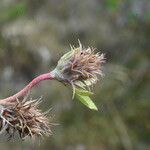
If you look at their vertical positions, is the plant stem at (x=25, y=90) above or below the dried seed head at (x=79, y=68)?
above

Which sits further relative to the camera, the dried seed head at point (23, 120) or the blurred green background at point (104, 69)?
the blurred green background at point (104, 69)

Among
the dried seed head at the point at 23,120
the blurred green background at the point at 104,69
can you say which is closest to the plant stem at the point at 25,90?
the dried seed head at the point at 23,120

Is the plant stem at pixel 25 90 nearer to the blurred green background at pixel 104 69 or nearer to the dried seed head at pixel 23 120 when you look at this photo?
the dried seed head at pixel 23 120

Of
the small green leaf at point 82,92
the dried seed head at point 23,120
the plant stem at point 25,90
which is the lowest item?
the small green leaf at point 82,92

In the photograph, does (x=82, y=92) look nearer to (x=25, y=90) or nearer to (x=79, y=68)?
(x=79, y=68)

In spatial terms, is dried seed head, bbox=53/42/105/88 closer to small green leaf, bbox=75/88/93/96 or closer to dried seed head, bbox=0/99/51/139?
small green leaf, bbox=75/88/93/96

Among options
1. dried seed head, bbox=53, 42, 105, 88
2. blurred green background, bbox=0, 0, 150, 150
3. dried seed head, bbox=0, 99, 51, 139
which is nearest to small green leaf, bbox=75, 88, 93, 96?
dried seed head, bbox=53, 42, 105, 88

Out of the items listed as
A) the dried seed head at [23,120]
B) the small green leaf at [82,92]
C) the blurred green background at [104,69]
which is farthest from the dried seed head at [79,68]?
the blurred green background at [104,69]
